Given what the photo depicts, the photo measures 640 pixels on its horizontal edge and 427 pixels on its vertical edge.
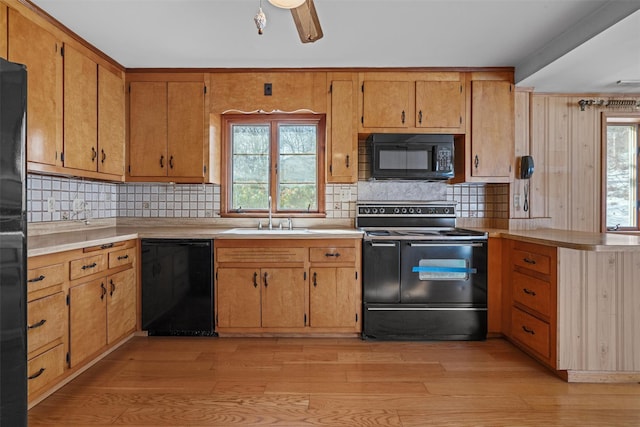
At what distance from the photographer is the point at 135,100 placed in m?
3.30

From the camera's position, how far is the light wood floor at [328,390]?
1908 millimetres

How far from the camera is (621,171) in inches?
143

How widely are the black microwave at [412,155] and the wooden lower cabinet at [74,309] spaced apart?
2.28 meters

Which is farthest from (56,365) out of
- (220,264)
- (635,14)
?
(635,14)

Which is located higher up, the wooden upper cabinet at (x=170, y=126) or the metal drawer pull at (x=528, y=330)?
the wooden upper cabinet at (x=170, y=126)

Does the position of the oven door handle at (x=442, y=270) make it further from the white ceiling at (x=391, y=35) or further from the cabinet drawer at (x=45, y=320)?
the cabinet drawer at (x=45, y=320)

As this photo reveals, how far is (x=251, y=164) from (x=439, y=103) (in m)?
1.92

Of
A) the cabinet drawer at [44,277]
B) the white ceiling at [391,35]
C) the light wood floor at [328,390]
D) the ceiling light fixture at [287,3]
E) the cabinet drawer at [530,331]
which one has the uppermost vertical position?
the white ceiling at [391,35]

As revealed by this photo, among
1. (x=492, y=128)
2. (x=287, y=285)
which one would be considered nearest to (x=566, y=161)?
(x=492, y=128)

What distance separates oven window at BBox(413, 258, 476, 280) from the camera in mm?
2986

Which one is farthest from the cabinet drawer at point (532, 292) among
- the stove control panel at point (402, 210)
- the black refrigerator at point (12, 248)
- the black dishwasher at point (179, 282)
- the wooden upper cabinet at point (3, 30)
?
the wooden upper cabinet at point (3, 30)

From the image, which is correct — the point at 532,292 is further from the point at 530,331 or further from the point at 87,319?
the point at 87,319

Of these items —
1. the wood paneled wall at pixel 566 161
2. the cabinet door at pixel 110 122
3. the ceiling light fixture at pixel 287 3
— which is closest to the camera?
the ceiling light fixture at pixel 287 3

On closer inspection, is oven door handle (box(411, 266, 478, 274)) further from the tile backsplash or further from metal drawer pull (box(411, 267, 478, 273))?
the tile backsplash
